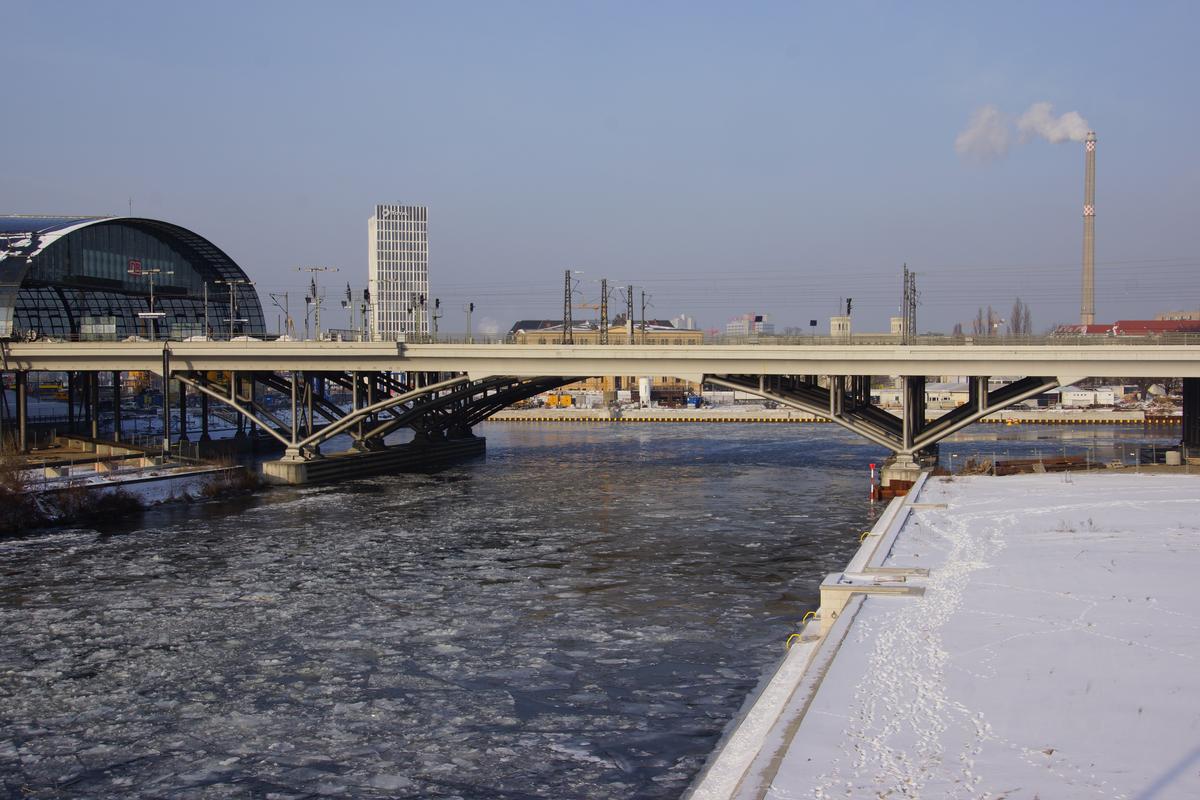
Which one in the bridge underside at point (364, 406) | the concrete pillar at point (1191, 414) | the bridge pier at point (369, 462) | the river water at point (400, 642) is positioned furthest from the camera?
the concrete pillar at point (1191, 414)

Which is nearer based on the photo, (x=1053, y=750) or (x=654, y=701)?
(x=1053, y=750)

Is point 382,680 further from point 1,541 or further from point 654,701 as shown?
point 1,541

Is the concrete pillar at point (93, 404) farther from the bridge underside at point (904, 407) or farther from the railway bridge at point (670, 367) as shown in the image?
the bridge underside at point (904, 407)

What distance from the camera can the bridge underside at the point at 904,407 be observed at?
57.5m

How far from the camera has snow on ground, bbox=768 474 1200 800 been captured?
14094mm

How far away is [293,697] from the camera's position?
22875mm

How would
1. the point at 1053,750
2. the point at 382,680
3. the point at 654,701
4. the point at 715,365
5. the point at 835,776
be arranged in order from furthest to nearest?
the point at 715,365 → the point at 382,680 → the point at 654,701 → the point at 1053,750 → the point at 835,776

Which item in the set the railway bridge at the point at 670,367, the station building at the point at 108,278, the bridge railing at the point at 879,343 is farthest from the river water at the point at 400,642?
the station building at the point at 108,278

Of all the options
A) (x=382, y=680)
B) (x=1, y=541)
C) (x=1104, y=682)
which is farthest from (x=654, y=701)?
(x=1, y=541)

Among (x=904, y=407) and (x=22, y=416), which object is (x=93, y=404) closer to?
(x=22, y=416)

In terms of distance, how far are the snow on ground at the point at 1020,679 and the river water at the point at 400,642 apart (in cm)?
366

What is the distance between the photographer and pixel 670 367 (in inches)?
2381

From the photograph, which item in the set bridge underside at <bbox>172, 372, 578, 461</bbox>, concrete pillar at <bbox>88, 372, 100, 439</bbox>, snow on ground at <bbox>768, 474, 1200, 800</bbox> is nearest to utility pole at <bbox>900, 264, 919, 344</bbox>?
bridge underside at <bbox>172, 372, 578, 461</bbox>

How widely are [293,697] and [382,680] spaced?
1979 millimetres
